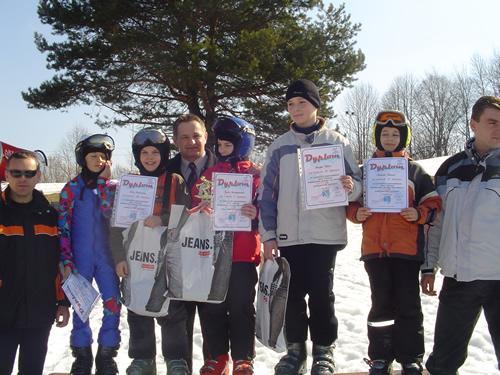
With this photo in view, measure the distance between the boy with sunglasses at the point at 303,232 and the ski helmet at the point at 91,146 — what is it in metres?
1.40

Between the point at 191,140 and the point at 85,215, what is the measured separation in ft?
3.60

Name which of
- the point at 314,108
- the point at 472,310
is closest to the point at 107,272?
the point at 314,108

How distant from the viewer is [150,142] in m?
3.67

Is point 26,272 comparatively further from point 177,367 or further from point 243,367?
point 243,367

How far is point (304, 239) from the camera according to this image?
3.40 metres

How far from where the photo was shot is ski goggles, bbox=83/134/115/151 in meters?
3.81

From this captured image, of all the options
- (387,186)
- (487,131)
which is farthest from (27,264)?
(487,131)

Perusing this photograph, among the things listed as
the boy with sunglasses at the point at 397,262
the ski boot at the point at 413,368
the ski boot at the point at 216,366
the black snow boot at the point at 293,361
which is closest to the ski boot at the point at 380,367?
the boy with sunglasses at the point at 397,262

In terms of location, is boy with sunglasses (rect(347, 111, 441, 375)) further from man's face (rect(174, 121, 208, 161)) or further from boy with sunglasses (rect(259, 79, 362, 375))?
man's face (rect(174, 121, 208, 161))

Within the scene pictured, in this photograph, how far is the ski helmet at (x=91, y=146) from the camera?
12.4ft

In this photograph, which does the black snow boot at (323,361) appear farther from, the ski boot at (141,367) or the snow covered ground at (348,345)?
the ski boot at (141,367)

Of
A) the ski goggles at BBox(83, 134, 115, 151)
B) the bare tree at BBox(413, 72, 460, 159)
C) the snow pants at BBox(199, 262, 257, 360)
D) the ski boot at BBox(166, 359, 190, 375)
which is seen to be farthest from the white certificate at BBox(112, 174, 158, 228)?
the bare tree at BBox(413, 72, 460, 159)

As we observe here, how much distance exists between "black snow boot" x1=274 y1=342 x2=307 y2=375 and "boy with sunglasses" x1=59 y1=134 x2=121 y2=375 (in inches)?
53.0

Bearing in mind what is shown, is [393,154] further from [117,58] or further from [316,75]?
[117,58]
